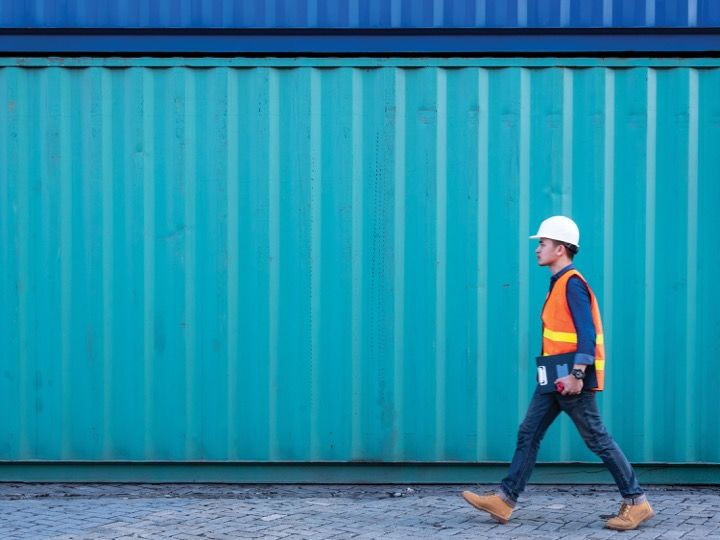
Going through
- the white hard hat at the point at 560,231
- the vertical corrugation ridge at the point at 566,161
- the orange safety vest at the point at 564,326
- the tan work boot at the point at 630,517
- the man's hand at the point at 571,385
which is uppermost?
the vertical corrugation ridge at the point at 566,161

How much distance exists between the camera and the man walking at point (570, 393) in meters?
5.48

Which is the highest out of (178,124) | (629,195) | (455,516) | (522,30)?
(522,30)

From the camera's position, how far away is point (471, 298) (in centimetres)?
676

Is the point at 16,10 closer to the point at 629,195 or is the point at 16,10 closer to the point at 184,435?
the point at 184,435

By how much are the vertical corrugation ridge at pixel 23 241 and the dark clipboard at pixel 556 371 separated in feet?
11.8

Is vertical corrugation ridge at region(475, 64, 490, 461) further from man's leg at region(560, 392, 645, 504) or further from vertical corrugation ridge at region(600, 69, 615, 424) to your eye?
man's leg at region(560, 392, 645, 504)

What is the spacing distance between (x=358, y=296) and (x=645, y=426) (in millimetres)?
2213

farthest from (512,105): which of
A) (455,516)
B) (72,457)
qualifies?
(72,457)

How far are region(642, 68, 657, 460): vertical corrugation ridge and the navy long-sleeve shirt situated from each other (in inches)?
54.9

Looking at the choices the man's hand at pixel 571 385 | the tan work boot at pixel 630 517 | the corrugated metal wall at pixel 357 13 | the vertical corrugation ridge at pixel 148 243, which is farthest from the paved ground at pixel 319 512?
the corrugated metal wall at pixel 357 13

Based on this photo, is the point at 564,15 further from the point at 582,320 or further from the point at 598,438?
the point at 598,438

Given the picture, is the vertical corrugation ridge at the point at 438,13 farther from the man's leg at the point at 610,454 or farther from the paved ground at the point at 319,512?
the paved ground at the point at 319,512

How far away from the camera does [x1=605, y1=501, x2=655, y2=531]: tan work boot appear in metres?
5.54

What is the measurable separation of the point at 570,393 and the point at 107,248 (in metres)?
3.36
